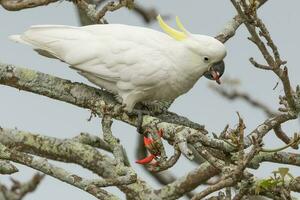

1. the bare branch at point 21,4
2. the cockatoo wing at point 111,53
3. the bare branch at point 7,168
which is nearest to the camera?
the bare branch at point 7,168

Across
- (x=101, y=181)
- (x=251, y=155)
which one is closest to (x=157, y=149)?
(x=101, y=181)

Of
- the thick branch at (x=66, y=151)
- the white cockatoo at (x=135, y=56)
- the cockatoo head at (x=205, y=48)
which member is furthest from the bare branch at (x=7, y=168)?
the cockatoo head at (x=205, y=48)

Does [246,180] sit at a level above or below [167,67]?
below

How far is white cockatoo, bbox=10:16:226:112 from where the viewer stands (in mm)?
3492

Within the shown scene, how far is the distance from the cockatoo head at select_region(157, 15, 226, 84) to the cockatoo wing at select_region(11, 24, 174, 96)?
8 centimetres

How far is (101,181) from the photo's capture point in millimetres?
2666

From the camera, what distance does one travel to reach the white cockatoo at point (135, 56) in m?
3.49

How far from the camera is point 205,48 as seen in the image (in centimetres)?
349

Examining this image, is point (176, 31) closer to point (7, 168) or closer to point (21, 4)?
point (21, 4)

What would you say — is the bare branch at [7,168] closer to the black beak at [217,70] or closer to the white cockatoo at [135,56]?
the white cockatoo at [135,56]

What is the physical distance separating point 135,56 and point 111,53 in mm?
125

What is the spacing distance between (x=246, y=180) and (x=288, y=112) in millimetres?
747

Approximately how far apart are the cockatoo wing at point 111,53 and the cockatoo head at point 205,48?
8cm

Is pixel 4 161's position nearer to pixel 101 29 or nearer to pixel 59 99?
pixel 59 99
